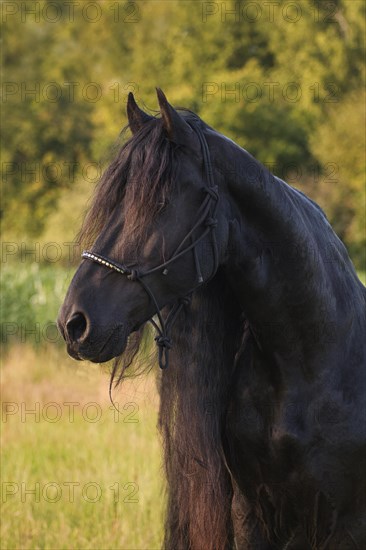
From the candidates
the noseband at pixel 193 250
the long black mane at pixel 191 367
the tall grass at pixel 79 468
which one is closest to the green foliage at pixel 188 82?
the tall grass at pixel 79 468

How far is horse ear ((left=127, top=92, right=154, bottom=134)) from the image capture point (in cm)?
285

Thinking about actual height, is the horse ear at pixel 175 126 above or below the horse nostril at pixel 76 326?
above

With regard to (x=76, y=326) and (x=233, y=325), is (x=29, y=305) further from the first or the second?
(x=76, y=326)

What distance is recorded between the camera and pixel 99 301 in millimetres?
2639

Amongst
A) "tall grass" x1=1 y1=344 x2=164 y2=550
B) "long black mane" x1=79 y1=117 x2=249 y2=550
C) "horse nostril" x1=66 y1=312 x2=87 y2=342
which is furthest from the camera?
"tall grass" x1=1 y1=344 x2=164 y2=550

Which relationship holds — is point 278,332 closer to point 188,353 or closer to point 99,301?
point 188,353

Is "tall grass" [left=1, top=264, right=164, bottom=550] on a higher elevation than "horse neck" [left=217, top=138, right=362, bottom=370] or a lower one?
lower

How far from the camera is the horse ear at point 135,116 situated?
9.36ft

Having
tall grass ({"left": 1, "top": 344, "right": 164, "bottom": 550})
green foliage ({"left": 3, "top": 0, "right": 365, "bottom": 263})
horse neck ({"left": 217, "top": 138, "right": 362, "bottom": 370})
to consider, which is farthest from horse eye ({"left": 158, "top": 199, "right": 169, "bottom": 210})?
green foliage ({"left": 3, "top": 0, "right": 365, "bottom": 263})

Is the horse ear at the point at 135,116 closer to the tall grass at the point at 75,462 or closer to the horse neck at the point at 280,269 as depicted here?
the horse neck at the point at 280,269

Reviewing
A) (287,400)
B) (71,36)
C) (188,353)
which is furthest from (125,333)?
(71,36)

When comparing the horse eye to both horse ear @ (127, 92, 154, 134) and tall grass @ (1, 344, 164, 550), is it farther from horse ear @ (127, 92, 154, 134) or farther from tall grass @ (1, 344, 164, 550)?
tall grass @ (1, 344, 164, 550)

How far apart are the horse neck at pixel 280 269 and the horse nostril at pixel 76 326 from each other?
583 mm

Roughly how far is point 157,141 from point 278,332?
0.82 meters
